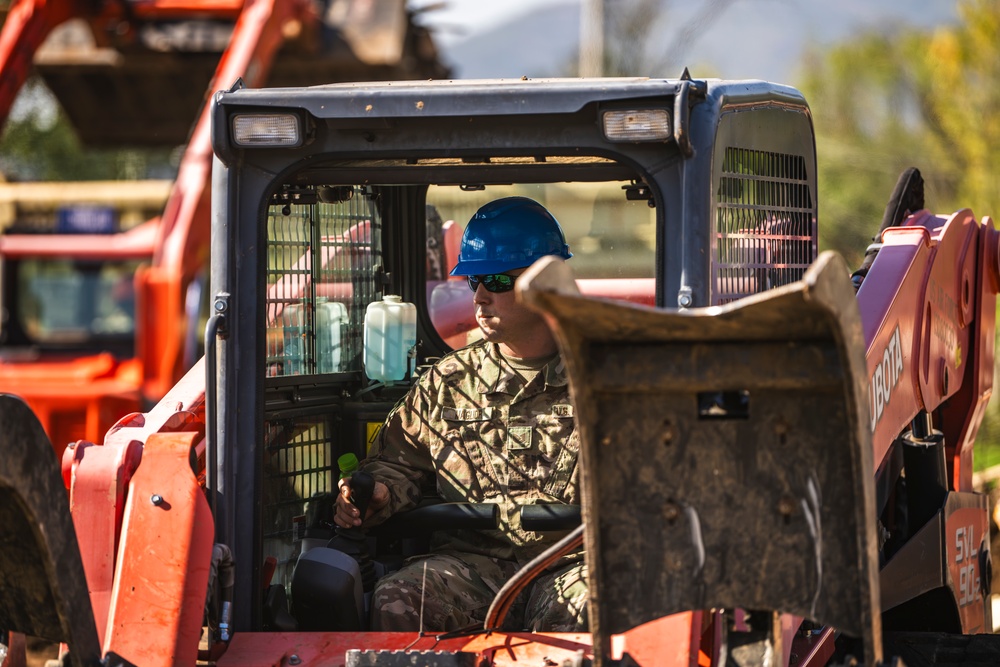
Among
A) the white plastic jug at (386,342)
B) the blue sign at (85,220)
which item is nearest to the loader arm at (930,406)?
the white plastic jug at (386,342)

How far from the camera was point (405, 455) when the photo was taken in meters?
4.42

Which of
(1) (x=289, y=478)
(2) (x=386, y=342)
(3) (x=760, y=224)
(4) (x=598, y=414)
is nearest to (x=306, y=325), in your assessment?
(2) (x=386, y=342)

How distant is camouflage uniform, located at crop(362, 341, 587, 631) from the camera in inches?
157

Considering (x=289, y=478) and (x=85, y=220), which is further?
(x=85, y=220)

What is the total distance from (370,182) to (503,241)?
42 cm

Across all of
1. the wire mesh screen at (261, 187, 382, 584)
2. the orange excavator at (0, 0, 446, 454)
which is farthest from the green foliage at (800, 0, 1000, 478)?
the wire mesh screen at (261, 187, 382, 584)

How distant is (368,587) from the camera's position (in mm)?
4250

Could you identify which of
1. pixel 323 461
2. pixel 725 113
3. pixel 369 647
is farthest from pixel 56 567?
pixel 725 113

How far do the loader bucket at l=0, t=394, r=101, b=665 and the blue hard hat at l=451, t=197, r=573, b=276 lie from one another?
5.03ft

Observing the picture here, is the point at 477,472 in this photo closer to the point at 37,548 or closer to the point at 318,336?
the point at 318,336

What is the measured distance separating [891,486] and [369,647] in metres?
1.93

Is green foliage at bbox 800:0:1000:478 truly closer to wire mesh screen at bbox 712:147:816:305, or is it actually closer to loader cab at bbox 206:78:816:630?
wire mesh screen at bbox 712:147:816:305

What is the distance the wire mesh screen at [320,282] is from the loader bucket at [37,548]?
0.97 metres

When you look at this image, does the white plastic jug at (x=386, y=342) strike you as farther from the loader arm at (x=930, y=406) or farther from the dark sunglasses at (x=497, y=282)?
the loader arm at (x=930, y=406)
